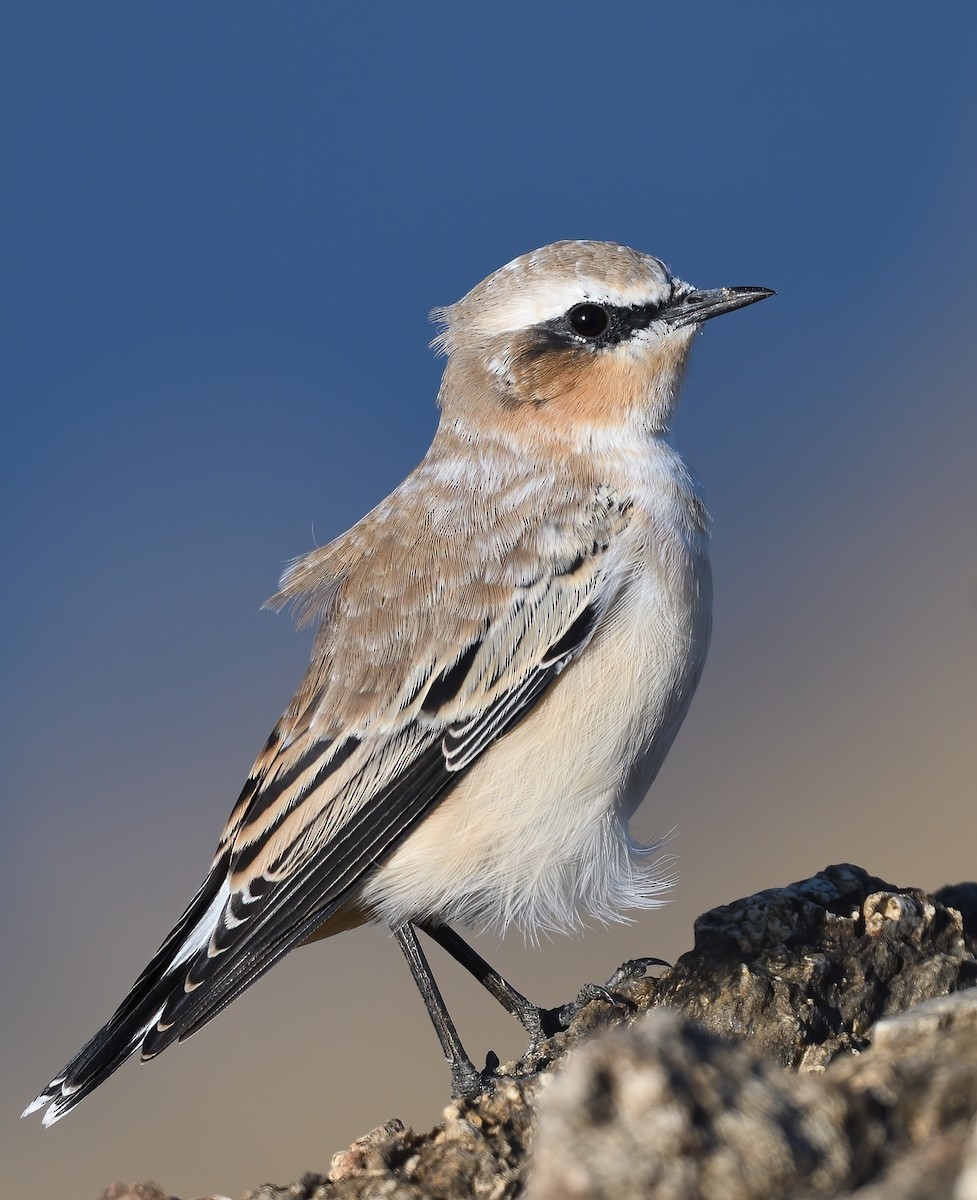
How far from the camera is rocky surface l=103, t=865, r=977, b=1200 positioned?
91.0 inches

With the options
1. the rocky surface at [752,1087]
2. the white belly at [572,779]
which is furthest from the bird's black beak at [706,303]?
the rocky surface at [752,1087]

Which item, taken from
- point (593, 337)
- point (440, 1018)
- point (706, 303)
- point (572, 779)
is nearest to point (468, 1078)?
point (440, 1018)

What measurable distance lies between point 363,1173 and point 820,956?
199 cm

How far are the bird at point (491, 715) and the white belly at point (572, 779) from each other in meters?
0.01

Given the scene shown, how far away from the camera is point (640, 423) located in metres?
6.76

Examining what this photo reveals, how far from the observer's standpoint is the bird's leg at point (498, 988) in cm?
609

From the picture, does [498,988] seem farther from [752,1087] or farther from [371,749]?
[752,1087]

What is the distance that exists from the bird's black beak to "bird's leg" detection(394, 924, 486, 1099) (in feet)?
11.1

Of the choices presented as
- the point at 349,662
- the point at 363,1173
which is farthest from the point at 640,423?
the point at 363,1173

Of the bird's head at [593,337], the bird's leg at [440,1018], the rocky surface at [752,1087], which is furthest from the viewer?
the bird's head at [593,337]

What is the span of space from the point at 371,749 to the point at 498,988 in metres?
1.39

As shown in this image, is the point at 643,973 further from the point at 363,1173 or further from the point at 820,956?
the point at 363,1173

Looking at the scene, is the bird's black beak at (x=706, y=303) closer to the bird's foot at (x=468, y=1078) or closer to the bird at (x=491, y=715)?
the bird at (x=491, y=715)

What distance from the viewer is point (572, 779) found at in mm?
5793
